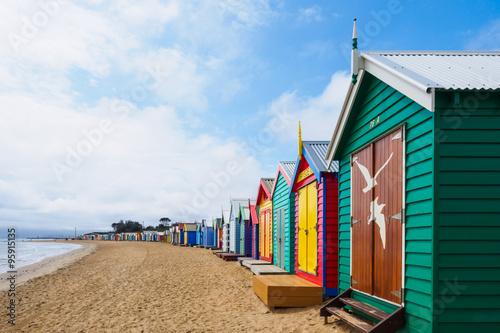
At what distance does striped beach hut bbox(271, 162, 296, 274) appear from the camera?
513 inches

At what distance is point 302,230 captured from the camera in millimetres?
11320

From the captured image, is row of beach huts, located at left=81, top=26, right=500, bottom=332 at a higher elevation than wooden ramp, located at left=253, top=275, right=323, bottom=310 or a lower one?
higher

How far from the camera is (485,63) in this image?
6.12 metres

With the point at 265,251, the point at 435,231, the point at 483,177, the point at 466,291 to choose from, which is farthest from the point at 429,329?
the point at 265,251

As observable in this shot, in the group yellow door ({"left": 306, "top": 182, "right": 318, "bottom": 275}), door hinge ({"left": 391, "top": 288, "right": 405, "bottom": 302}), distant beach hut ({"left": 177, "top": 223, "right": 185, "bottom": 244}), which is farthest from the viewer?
distant beach hut ({"left": 177, "top": 223, "right": 185, "bottom": 244})

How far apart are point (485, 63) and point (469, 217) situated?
2985 mm

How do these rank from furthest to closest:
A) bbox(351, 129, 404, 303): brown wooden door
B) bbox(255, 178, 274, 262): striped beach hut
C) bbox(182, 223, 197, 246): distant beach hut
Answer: bbox(182, 223, 197, 246): distant beach hut
bbox(255, 178, 274, 262): striped beach hut
bbox(351, 129, 404, 303): brown wooden door

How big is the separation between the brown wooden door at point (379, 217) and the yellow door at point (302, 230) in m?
3.81

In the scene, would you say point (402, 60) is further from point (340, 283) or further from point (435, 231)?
point (340, 283)

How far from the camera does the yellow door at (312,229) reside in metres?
9.88

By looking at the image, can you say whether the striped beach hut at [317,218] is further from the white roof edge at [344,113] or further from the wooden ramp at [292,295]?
the white roof edge at [344,113]

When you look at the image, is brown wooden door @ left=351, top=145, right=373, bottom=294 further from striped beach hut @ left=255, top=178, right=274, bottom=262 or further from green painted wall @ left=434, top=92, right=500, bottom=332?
striped beach hut @ left=255, top=178, right=274, bottom=262

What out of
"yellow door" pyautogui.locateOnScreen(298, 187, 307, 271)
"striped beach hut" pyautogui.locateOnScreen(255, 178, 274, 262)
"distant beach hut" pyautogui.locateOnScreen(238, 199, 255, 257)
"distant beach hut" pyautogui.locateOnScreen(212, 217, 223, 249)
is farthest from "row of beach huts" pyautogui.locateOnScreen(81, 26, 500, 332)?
"distant beach hut" pyautogui.locateOnScreen(212, 217, 223, 249)

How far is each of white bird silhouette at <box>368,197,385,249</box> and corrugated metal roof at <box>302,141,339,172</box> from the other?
268cm
